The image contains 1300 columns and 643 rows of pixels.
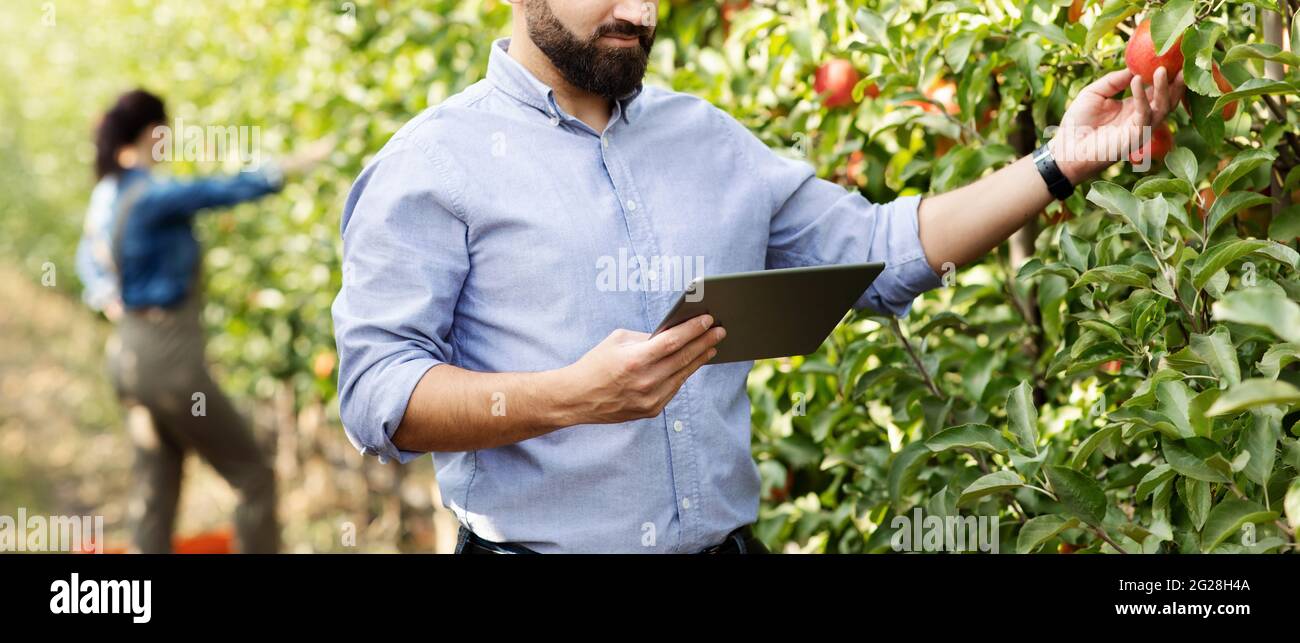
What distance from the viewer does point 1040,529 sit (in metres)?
1.58

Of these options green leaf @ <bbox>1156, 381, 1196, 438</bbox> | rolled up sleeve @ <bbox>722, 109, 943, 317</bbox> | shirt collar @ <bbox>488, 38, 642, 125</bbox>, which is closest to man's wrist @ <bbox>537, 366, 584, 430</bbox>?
shirt collar @ <bbox>488, 38, 642, 125</bbox>

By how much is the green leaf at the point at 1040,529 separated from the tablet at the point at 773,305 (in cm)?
33

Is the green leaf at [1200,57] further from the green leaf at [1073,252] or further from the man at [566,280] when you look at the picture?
the green leaf at [1073,252]

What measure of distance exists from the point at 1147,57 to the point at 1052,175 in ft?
0.61

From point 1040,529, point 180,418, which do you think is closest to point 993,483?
point 1040,529

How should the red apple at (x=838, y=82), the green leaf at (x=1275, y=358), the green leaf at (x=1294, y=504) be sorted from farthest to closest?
the red apple at (x=838, y=82)
the green leaf at (x=1275, y=358)
the green leaf at (x=1294, y=504)

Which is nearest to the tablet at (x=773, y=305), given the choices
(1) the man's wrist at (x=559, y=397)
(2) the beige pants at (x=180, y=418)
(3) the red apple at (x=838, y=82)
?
(1) the man's wrist at (x=559, y=397)

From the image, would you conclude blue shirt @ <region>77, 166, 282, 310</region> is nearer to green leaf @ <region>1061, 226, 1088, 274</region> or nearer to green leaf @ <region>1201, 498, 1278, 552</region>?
green leaf @ <region>1061, 226, 1088, 274</region>

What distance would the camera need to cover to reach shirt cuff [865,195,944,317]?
6.15ft

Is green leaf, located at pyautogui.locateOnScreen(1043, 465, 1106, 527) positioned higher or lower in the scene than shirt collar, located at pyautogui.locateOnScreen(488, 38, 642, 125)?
lower

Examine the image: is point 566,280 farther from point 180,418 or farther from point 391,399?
point 180,418

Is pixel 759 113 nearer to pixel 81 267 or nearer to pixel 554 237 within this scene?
pixel 554 237

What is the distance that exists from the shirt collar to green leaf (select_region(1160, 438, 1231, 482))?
81 centimetres

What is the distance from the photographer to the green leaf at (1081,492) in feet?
5.16
